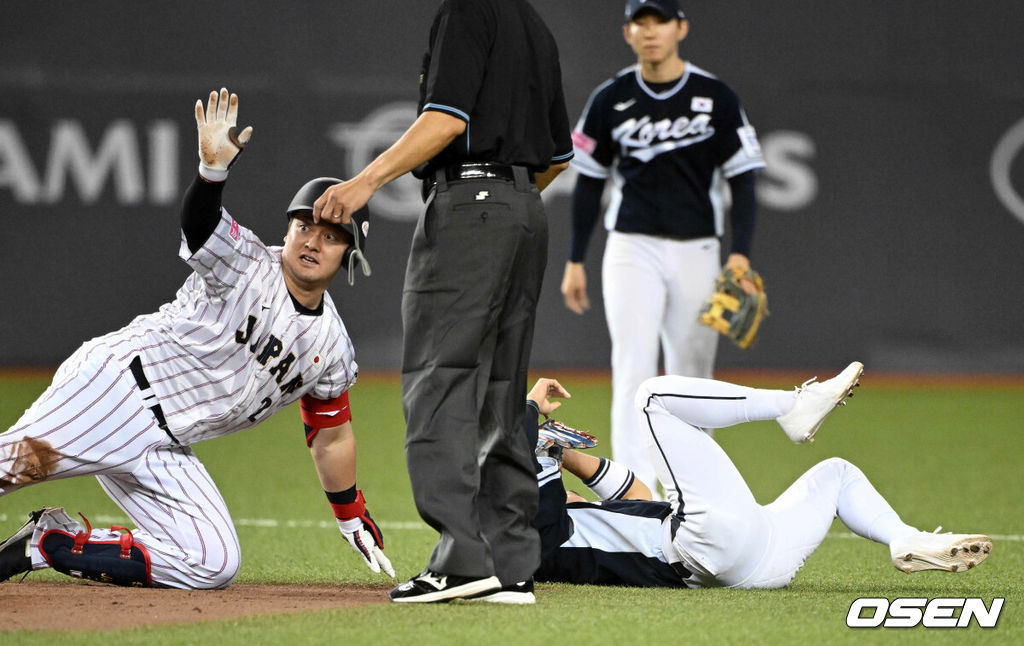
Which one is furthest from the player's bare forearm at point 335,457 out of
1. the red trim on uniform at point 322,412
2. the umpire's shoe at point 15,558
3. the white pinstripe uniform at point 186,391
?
the umpire's shoe at point 15,558

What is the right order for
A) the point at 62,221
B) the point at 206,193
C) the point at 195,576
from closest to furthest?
the point at 206,193 → the point at 195,576 → the point at 62,221

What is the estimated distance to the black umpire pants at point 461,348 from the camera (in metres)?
3.70

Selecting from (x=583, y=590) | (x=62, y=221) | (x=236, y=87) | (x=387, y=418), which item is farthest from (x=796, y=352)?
(x=583, y=590)

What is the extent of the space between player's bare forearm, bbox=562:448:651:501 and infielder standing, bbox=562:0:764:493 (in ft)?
4.24

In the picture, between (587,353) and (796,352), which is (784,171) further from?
(587,353)

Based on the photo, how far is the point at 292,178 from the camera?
1205cm

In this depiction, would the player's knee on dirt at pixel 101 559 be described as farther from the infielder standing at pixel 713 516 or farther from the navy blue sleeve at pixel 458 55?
the navy blue sleeve at pixel 458 55

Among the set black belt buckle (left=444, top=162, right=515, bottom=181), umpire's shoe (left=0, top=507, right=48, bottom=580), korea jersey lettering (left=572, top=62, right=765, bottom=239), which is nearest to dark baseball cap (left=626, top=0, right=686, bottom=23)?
korea jersey lettering (left=572, top=62, right=765, bottom=239)

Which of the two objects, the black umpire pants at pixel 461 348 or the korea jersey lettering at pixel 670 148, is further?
the korea jersey lettering at pixel 670 148

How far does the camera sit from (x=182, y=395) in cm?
415

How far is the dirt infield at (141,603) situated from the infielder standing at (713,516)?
2.17 ft

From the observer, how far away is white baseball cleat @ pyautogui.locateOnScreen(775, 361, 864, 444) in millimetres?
3992

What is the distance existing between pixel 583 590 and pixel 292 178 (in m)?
8.50

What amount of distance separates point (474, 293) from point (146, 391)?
3.77ft
